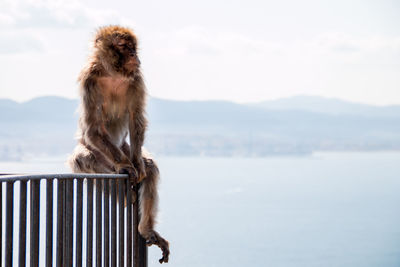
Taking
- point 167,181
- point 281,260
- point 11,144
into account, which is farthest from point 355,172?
point 281,260

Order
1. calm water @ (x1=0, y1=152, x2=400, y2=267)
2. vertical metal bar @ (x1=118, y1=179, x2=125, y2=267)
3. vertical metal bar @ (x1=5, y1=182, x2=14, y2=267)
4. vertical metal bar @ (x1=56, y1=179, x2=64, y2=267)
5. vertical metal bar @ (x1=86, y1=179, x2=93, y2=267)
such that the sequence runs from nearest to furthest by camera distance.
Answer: vertical metal bar @ (x1=5, y1=182, x2=14, y2=267), vertical metal bar @ (x1=56, y1=179, x2=64, y2=267), vertical metal bar @ (x1=86, y1=179, x2=93, y2=267), vertical metal bar @ (x1=118, y1=179, x2=125, y2=267), calm water @ (x1=0, y1=152, x2=400, y2=267)

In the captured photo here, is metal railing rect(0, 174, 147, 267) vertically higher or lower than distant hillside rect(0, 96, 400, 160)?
higher

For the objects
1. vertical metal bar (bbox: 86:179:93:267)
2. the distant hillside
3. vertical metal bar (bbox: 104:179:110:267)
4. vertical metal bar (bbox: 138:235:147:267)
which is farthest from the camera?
the distant hillside

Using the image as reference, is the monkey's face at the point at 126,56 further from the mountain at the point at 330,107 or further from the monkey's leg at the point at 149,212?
the mountain at the point at 330,107

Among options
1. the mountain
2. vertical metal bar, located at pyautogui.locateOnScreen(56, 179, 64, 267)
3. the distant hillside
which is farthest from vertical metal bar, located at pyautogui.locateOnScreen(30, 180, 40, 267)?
the mountain

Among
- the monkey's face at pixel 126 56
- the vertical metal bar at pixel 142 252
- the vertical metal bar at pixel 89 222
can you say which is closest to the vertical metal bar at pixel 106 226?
the vertical metal bar at pixel 89 222

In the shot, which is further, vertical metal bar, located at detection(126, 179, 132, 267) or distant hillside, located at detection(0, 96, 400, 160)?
distant hillside, located at detection(0, 96, 400, 160)

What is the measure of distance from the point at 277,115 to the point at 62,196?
154 metres

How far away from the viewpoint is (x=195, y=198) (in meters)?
102

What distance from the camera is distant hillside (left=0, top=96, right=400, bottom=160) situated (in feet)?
405

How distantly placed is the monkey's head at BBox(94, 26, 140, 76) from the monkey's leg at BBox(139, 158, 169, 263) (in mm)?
601

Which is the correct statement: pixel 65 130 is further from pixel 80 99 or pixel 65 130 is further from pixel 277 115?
pixel 80 99

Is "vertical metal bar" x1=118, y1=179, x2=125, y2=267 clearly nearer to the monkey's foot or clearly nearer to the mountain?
the monkey's foot

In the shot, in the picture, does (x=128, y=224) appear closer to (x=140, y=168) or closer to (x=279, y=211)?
(x=140, y=168)
